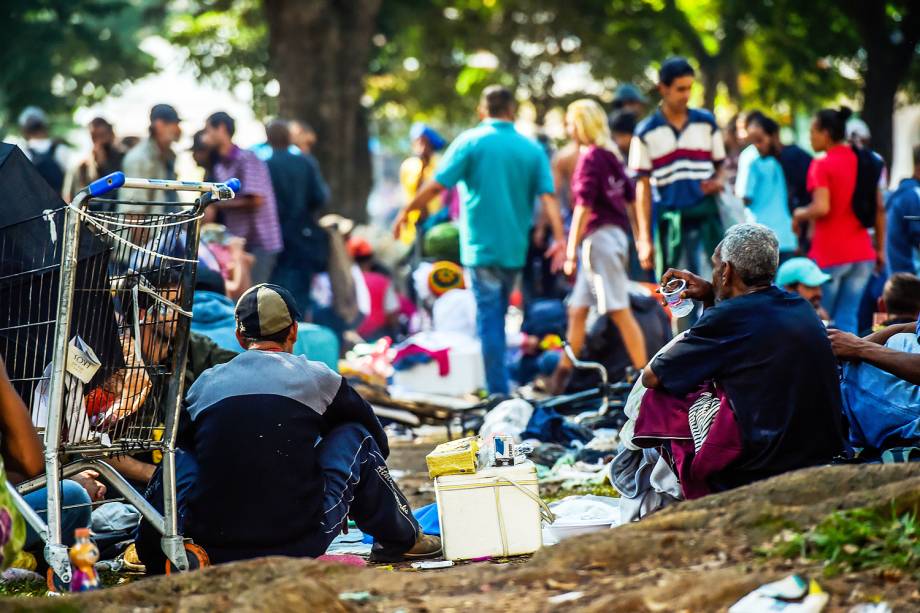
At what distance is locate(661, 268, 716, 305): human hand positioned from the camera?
6.56m

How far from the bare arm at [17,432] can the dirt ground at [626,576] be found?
2.80ft

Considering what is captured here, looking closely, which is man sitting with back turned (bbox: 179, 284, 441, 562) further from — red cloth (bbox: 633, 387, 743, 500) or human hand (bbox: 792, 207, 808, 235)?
A: human hand (bbox: 792, 207, 808, 235)

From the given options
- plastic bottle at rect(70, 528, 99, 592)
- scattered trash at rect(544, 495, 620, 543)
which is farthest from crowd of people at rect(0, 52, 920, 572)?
plastic bottle at rect(70, 528, 99, 592)

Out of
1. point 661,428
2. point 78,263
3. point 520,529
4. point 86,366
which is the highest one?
point 78,263

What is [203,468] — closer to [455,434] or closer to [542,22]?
[455,434]

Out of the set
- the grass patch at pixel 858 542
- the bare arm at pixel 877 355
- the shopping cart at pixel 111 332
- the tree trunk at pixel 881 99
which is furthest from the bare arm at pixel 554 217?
the tree trunk at pixel 881 99

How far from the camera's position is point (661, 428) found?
615 centimetres

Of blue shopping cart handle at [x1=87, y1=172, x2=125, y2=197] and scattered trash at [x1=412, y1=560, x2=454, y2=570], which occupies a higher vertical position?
blue shopping cart handle at [x1=87, y1=172, x2=125, y2=197]

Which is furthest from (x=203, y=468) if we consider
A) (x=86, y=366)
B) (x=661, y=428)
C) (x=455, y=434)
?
(x=455, y=434)

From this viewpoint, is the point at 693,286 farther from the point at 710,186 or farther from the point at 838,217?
the point at 838,217

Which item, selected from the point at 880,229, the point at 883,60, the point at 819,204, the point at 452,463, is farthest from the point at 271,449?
the point at 883,60

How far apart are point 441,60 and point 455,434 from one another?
962 inches

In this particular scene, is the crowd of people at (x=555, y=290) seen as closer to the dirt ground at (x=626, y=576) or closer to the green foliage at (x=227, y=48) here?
the dirt ground at (x=626, y=576)

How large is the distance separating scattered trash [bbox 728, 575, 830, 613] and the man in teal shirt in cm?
707
